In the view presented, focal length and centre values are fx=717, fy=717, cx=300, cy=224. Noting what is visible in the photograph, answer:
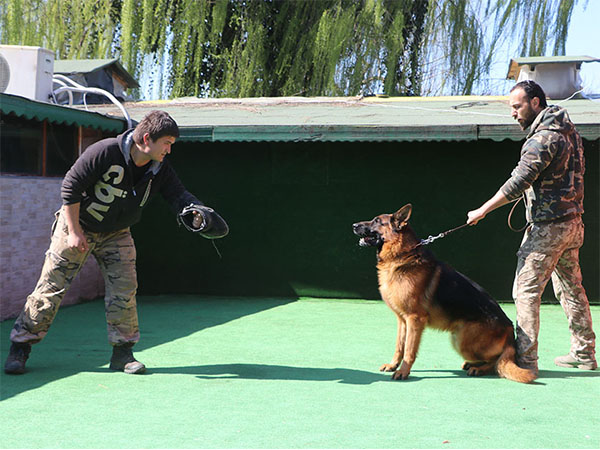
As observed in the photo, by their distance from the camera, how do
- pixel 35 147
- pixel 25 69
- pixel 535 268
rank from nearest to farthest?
pixel 535 268 < pixel 35 147 < pixel 25 69

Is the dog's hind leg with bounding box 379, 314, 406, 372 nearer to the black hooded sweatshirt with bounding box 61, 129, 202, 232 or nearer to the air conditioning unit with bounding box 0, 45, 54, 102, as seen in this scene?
the black hooded sweatshirt with bounding box 61, 129, 202, 232

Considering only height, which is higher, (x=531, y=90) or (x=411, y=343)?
(x=531, y=90)

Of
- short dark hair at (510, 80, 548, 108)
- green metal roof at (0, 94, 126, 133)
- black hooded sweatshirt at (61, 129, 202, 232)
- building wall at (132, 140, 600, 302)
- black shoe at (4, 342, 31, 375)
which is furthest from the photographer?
building wall at (132, 140, 600, 302)

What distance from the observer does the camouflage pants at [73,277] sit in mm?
5086

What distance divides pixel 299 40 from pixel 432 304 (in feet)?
39.0

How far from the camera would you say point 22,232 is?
317 inches

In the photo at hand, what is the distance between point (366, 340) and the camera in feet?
22.8

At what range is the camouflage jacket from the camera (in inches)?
198

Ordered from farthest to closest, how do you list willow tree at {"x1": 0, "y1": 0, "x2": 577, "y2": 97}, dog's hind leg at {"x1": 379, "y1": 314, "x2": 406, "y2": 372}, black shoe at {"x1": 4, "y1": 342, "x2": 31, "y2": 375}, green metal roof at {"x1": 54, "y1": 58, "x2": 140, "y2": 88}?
willow tree at {"x1": 0, "y1": 0, "x2": 577, "y2": 97} → green metal roof at {"x1": 54, "y1": 58, "x2": 140, "y2": 88} → dog's hind leg at {"x1": 379, "y1": 314, "x2": 406, "y2": 372} → black shoe at {"x1": 4, "y1": 342, "x2": 31, "y2": 375}

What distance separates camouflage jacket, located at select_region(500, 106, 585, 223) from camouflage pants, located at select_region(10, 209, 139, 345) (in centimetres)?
280

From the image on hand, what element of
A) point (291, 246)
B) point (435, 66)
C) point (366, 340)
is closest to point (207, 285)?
point (291, 246)

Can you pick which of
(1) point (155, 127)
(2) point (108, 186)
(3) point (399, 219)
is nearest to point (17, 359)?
(2) point (108, 186)

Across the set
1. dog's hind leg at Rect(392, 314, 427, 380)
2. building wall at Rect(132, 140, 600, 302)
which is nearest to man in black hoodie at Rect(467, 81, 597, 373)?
dog's hind leg at Rect(392, 314, 427, 380)

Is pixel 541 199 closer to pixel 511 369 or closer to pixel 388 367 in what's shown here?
pixel 511 369
